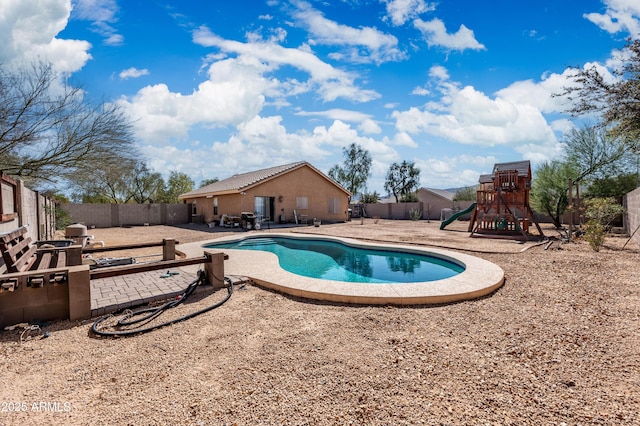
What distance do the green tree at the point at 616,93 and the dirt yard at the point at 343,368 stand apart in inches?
241

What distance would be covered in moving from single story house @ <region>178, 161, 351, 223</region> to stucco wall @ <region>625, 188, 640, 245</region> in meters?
15.9

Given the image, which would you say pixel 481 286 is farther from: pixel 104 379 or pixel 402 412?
pixel 104 379

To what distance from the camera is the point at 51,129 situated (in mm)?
9664

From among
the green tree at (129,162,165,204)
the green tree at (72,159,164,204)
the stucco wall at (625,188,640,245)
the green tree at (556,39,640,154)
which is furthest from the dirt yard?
the green tree at (129,162,165,204)

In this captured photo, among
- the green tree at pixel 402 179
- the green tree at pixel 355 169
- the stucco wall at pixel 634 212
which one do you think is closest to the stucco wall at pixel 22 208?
the stucco wall at pixel 634 212

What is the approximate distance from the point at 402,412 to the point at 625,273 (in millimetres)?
7090

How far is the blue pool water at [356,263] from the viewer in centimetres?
775

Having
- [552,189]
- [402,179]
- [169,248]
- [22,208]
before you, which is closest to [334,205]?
[552,189]

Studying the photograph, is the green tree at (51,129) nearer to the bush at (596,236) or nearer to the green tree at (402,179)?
the bush at (596,236)

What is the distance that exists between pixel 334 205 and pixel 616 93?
17450mm

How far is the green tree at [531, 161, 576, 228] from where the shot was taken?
17.7 meters

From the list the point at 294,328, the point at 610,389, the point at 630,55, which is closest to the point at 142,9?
the point at 294,328

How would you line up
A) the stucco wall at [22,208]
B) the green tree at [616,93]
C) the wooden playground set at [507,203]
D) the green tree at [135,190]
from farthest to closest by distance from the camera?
the green tree at [135,190] < the wooden playground set at [507,203] < the green tree at [616,93] < the stucco wall at [22,208]

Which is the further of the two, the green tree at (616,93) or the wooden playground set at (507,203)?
the wooden playground set at (507,203)
